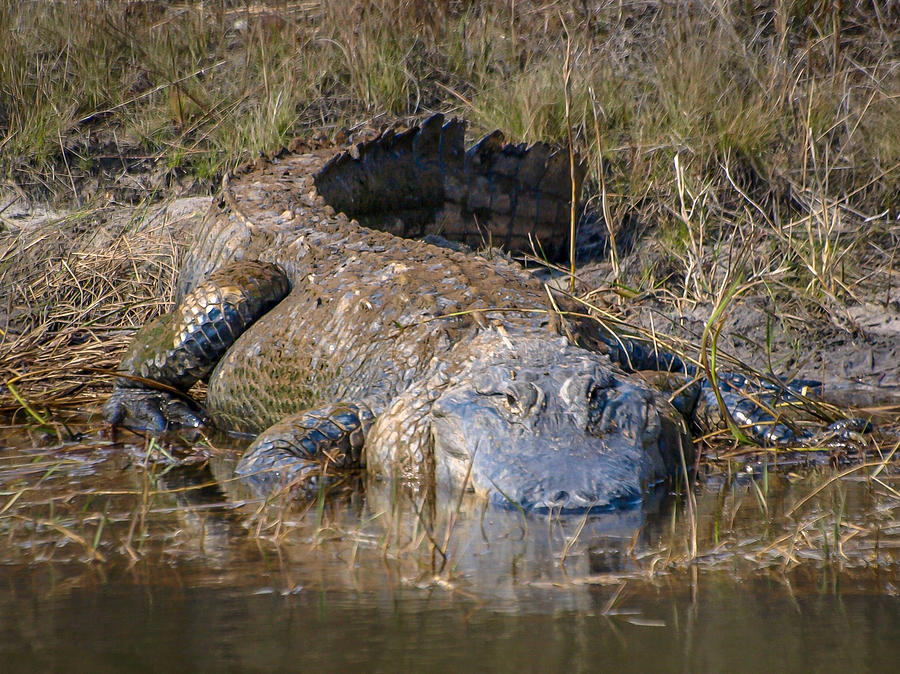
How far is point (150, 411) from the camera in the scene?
4137 millimetres

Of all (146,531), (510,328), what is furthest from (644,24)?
(146,531)

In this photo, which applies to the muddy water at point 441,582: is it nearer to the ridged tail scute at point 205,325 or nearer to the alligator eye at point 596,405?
the alligator eye at point 596,405

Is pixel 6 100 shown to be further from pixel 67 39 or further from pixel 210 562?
pixel 210 562

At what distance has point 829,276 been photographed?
15.9 feet

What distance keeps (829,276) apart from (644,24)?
3.36 meters

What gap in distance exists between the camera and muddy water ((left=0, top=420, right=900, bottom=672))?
1.64 m

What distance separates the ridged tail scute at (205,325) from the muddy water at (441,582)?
1258 mm

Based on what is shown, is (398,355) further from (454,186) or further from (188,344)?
(454,186)

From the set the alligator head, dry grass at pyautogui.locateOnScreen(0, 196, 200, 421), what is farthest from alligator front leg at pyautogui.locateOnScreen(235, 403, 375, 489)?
dry grass at pyautogui.locateOnScreen(0, 196, 200, 421)

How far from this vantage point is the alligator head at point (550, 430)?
8.73ft

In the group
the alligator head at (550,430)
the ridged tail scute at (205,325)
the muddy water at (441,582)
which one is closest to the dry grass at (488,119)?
the ridged tail scute at (205,325)

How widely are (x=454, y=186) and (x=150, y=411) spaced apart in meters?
2.12

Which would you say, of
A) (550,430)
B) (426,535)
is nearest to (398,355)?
(550,430)

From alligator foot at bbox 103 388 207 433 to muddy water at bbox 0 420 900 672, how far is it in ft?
3.74
